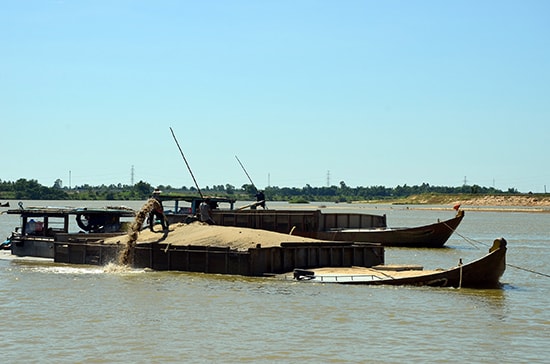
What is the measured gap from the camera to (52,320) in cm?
2684

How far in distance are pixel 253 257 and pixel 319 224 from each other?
23.8m

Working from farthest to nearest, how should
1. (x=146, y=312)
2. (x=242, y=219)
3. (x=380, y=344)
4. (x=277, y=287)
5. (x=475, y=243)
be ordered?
1. (x=475, y=243)
2. (x=242, y=219)
3. (x=277, y=287)
4. (x=146, y=312)
5. (x=380, y=344)

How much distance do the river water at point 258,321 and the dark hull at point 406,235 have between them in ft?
74.5

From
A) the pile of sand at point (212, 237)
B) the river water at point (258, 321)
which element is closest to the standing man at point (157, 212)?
the pile of sand at point (212, 237)

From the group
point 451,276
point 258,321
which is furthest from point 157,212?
point 258,321

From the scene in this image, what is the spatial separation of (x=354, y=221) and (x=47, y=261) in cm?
2640

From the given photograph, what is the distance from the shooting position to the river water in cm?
2228

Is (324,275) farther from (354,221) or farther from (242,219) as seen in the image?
(354,221)

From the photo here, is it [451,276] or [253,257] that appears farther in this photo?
[253,257]

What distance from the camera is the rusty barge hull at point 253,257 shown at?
115 ft

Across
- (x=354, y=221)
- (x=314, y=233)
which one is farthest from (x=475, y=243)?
(x=314, y=233)

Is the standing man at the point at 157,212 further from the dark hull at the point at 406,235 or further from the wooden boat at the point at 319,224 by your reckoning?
the dark hull at the point at 406,235

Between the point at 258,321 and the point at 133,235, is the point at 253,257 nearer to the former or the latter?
the point at 258,321

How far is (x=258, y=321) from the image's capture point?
26562 millimetres
